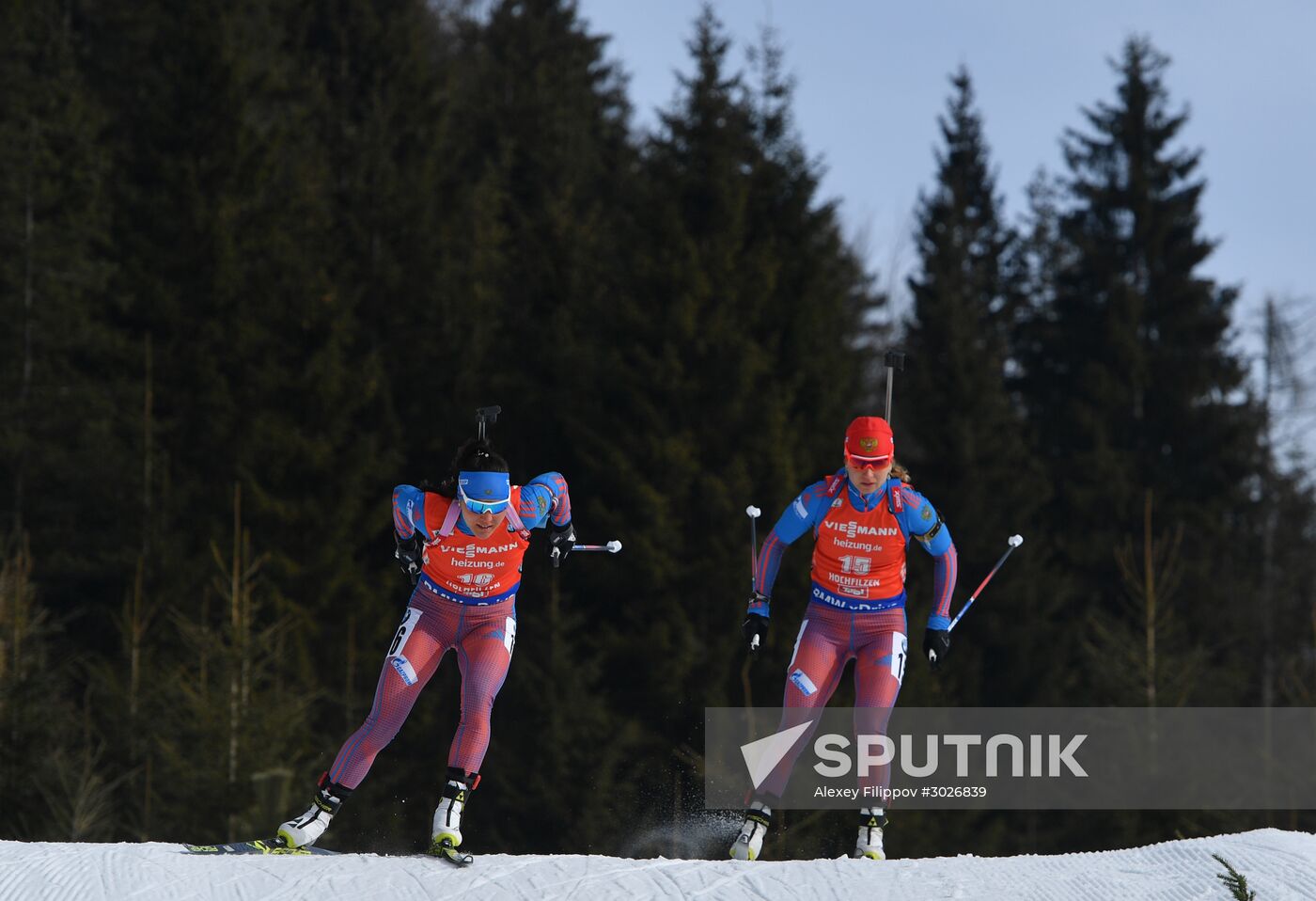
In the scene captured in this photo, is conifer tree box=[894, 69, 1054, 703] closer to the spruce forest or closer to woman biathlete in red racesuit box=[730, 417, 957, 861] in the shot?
the spruce forest

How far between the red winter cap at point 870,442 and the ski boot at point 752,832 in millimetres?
1705

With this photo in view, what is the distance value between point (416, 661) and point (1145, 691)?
1263 cm

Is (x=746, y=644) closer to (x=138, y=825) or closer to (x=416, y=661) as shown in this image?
(x=416, y=661)

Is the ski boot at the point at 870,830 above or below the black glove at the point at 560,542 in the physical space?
below

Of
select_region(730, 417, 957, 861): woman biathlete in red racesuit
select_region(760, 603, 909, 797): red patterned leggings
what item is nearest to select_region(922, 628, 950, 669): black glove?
select_region(730, 417, 957, 861): woman biathlete in red racesuit

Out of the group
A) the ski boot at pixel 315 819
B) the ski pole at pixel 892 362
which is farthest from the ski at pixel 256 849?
the ski pole at pixel 892 362

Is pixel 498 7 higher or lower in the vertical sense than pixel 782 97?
higher

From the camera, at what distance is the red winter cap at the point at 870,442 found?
683 centimetres

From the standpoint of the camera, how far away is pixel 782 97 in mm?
28234

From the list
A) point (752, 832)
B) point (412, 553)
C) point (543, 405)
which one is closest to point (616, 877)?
point (752, 832)

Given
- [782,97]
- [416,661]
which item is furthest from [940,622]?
[782,97]

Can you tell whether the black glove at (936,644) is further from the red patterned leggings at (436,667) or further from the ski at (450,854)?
the ski at (450,854)

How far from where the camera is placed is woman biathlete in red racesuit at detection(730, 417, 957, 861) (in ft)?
22.9
